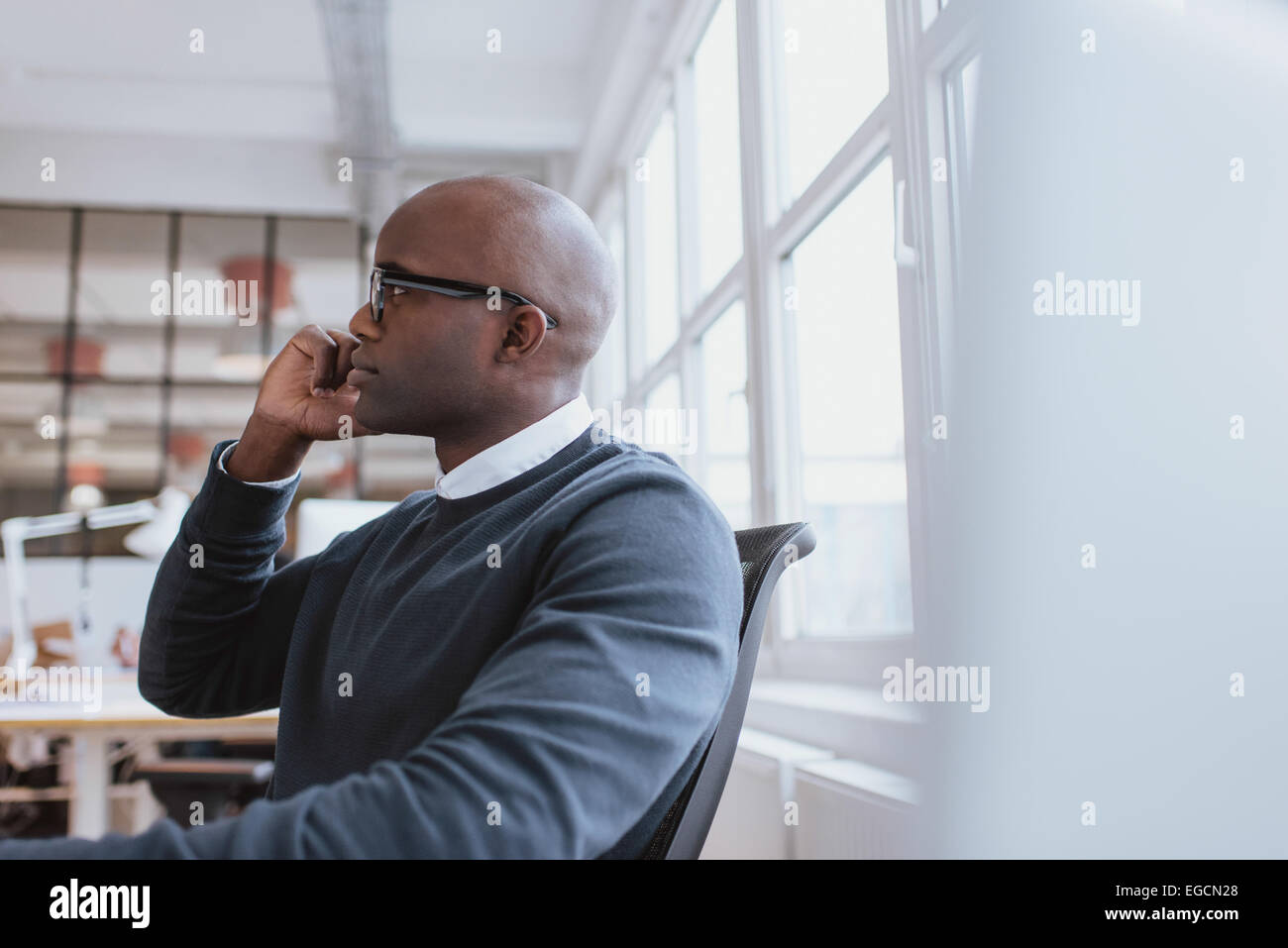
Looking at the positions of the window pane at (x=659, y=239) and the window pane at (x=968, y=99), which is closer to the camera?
the window pane at (x=968, y=99)

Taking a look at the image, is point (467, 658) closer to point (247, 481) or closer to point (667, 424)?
point (247, 481)

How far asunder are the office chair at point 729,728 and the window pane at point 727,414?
208 centimetres

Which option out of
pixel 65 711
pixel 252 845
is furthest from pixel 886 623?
pixel 65 711

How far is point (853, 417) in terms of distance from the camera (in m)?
2.49

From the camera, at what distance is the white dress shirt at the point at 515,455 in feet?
3.66

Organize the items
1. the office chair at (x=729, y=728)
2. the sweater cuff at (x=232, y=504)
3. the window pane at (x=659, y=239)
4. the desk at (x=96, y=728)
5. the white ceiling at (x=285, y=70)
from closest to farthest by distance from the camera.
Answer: the office chair at (x=729, y=728), the sweater cuff at (x=232, y=504), the desk at (x=96, y=728), the window pane at (x=659, y=239), the white ceiling at (x=285, y=70)

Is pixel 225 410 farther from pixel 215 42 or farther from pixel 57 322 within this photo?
pixel 215 42

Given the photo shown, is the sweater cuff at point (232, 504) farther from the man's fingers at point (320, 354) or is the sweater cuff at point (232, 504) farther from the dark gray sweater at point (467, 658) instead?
the man's fingers at point (320, 354)

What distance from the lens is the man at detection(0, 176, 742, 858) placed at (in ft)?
2.24

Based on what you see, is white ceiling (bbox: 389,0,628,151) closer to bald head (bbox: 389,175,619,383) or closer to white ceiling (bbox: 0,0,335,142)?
white ceiling (bbox: 0,0,335,142)

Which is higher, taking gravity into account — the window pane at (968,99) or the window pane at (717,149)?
the window pane at (717,149)

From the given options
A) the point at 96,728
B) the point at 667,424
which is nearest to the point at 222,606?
the point at 96,728

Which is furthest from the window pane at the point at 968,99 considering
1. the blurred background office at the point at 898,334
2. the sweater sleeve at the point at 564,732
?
the sweater sleeve at the point at 564,732

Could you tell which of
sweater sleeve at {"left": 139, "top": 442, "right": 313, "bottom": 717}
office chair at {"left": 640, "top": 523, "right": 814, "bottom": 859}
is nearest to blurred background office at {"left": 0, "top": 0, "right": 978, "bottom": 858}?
office chair at {"left": 640, "top": 523, "right": 814, "bottom": 859}
